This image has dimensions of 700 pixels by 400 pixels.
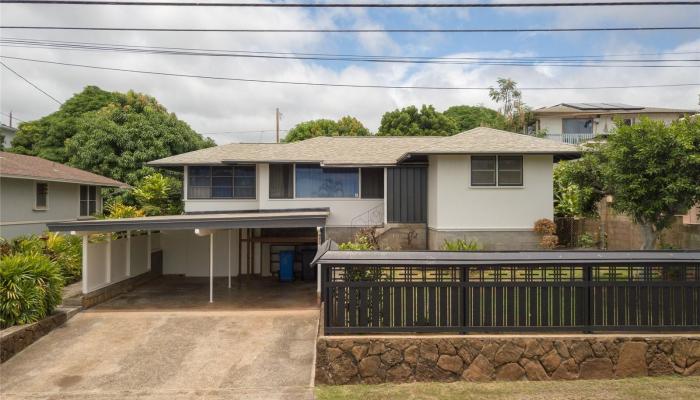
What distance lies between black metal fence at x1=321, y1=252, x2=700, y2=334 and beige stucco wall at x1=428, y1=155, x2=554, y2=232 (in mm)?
6617

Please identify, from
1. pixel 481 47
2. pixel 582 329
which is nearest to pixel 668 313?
pixel 582 329

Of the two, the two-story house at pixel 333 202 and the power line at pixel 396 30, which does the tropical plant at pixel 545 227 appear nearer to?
the two-story house at pixel 333 202

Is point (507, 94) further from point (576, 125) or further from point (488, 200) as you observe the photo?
point (488, 200)

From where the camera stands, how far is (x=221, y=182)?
51.6 feet

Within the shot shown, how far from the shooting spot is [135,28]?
10.3m

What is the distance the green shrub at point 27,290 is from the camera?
25.7 ft

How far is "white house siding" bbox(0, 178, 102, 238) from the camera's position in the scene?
15.0 m

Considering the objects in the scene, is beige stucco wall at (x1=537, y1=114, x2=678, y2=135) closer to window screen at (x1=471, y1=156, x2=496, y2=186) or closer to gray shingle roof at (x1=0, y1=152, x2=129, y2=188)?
window screen at (x1=471, y1=156, x2=496, y2=186)

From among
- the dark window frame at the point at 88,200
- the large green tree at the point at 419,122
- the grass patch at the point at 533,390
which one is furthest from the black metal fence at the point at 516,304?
the large green tree at the point at 419,122

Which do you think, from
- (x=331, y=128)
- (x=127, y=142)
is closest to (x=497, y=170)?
(x=127, y=142)

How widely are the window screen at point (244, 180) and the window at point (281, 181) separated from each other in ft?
3.17

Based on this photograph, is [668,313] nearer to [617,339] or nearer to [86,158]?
[617,339]

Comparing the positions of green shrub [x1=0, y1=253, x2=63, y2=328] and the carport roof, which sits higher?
the carport roof

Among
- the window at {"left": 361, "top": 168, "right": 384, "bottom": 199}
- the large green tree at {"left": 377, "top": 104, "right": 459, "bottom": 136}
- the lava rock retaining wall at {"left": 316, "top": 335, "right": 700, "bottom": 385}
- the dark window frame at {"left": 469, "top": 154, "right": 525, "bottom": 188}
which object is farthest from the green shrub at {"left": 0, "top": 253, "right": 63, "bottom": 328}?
the large green tree at {"left": 377, "top": 104, "right": 459, "bottom": 136}
